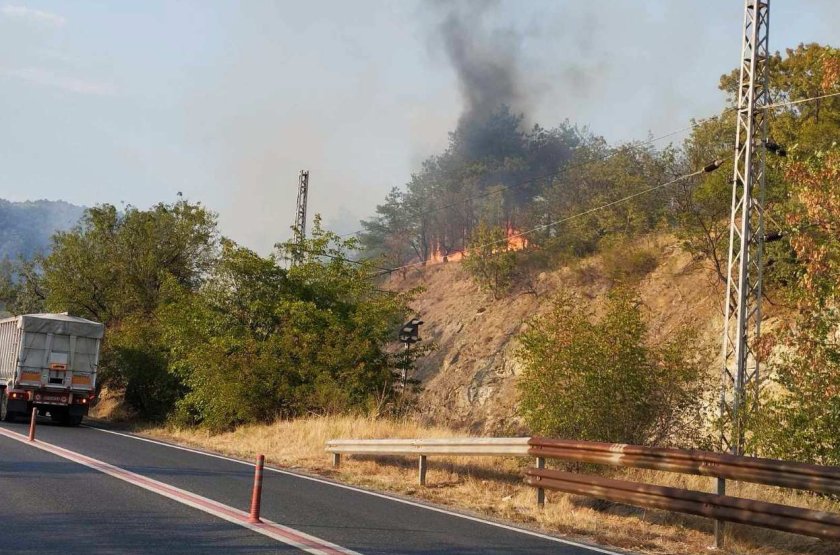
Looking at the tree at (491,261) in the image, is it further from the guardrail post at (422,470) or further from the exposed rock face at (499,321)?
the guardrail post at (422,470)

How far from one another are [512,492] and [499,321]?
1470 inches

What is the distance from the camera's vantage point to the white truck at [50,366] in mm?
28000

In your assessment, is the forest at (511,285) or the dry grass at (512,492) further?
the forest at (511,285)

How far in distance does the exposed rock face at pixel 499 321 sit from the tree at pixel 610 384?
1709 centimetres

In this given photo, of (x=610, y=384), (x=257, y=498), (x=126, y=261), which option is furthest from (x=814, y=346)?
(x=126, y=261)

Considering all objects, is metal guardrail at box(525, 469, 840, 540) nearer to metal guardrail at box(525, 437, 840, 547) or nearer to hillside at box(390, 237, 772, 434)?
metal guardrail at box(525, 437, 840, 547)

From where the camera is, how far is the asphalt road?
7.74m

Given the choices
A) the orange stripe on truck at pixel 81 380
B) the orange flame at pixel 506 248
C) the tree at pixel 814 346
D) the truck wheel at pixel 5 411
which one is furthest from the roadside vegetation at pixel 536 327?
the truck wheel at pixel 5 411

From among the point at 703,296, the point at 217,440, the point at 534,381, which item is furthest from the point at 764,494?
the point at 703,296

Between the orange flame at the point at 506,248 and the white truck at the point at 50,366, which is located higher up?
the orange flame at the point at 506,248

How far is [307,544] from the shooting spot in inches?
313

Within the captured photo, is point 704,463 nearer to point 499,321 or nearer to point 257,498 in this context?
point 257,498

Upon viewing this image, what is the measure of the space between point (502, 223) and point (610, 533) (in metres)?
58.8

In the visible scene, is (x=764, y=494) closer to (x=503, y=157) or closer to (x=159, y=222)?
(x=159, y=222)
